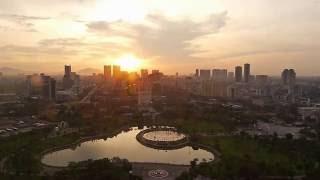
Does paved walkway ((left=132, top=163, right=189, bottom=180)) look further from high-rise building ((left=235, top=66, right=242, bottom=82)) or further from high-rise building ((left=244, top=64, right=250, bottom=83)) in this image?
high-rise building ((left=235, top=66, right=242, bottom=82))

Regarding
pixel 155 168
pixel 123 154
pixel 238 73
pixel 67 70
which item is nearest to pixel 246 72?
pixel 238 73

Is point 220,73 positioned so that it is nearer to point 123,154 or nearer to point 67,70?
point 67,70

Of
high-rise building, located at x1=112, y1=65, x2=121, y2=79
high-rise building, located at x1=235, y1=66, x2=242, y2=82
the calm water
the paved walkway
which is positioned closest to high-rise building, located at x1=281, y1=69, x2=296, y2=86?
high-rise building, located at x1=235, y1=66, x2=242, y2=82

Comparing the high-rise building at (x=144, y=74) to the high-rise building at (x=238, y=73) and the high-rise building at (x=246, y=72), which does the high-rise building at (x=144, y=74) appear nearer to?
the high-rise building at (x=238, y=73)

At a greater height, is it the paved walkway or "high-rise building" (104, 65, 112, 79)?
"high-rise building" (104, 65, 112, 79)

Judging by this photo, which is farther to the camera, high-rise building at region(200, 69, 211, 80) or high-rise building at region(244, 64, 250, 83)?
high-rise building at region(200, 69, 211, 80)

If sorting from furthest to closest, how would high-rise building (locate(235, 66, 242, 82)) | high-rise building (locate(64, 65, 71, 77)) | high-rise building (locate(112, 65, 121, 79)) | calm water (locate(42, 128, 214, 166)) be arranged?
high-rise building (locate(235, 66, 242, 82))
high-rise building (locate(112, 65, 121, 79))
high-rise building (locate(64, 65, 71, 77))
calm water (locate(42, 128, 214, 166))

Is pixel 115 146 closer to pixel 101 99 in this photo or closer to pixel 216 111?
pixel 216 111

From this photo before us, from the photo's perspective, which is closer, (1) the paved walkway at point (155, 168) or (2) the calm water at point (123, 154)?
(1) the paved walkway at point (155, 168)

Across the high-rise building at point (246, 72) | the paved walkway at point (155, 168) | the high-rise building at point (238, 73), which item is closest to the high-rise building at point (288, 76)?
the high-rise building at point (246, 72)
